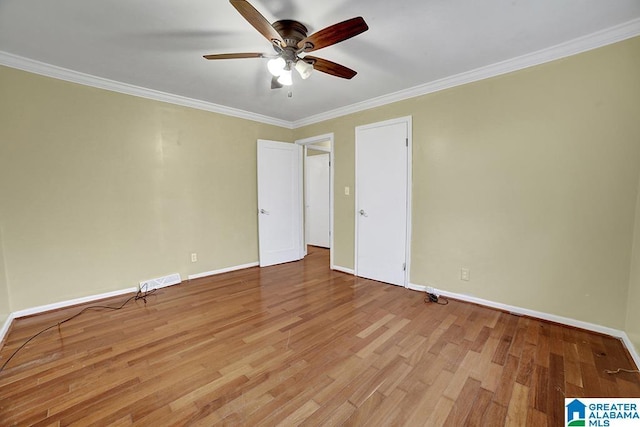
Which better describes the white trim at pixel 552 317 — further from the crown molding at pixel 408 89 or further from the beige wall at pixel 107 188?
the beige wall at pixel 107 188

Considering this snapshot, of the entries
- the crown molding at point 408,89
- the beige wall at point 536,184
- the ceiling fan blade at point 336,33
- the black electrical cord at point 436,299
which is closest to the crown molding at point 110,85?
the crown molding at point 408,89

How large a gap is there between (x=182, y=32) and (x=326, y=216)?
14.8 ft

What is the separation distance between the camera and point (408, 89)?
10.5 feet

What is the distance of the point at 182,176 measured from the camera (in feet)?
11.8

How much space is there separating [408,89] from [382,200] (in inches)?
55.2

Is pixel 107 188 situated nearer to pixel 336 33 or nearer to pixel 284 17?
pixel 284 17

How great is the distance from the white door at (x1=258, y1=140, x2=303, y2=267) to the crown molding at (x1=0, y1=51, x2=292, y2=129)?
0.64 metres

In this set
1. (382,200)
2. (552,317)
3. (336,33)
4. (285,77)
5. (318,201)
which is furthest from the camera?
(318,201)

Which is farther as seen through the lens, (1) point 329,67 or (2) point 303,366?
(1) point 329,67

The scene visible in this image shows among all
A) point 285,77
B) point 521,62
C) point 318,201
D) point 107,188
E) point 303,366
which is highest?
point 521,62

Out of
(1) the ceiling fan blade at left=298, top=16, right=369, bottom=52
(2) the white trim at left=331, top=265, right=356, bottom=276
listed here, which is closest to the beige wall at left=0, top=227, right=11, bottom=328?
(1) the ceiling fan blade at left=298, top=16, right=369, bottom=52

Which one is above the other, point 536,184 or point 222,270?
point 536,184

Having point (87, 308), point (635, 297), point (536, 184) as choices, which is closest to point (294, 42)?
point (536, 184)

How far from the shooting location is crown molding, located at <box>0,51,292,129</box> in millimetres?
2471
